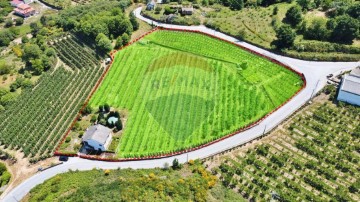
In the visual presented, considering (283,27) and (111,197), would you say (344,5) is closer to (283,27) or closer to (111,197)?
(283,27)

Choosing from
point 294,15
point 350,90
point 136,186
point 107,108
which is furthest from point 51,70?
point 350,90

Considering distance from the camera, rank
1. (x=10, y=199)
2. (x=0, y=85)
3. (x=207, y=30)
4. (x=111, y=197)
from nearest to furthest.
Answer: (x=111, y=197) → (x=10, y=199) → (x=0, y=85) → (x=207, y=30)

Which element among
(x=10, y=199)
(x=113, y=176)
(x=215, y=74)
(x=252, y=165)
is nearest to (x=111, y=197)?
(x=113, y=176)

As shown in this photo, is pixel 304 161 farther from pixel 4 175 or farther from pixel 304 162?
pixel 4 175

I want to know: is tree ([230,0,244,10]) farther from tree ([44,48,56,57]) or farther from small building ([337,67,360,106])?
tree ([44,48,56,57])

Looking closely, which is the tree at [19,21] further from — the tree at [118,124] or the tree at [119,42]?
the tree at [118,124]

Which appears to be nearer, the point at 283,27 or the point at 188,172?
the point at 188,172

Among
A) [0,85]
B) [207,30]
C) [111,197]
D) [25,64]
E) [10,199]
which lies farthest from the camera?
[207,30]
